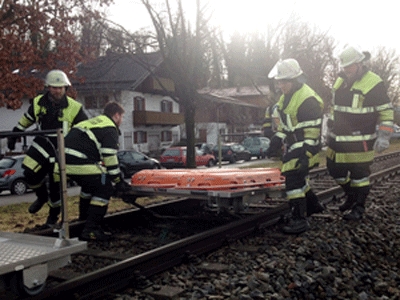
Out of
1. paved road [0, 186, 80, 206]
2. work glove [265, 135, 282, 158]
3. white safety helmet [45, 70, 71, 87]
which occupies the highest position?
white safety helmet [45, 70, 71, 87]

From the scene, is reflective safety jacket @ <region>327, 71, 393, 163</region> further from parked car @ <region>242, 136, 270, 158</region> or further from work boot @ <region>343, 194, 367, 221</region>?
parked car @ <region>242, 136, 270, 158</region>

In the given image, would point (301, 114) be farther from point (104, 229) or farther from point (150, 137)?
point (150, 137)

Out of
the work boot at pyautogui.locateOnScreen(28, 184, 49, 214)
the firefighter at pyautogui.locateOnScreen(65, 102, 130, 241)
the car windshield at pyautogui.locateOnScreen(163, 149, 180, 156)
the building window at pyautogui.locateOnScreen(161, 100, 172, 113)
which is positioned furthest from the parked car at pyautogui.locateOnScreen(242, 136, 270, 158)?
the firefighter at pyautogui.locateOnScreen(65, 102, 130, 241)

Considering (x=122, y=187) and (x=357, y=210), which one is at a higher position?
(x=122, y=187)

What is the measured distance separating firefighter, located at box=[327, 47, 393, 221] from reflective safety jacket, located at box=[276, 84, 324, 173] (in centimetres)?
61

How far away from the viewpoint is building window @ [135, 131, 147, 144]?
151 feet

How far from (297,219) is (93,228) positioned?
8.66 feet

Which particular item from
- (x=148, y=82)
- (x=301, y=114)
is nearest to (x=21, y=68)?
(x=301, y=114)

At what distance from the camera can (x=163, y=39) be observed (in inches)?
954

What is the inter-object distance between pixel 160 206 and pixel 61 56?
8589 millimetres

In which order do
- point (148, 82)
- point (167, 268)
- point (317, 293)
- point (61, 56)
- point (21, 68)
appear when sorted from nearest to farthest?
point (317, 293) < point (167, 268) < point (21, 68) < point (61, 56) < point (148, 82)

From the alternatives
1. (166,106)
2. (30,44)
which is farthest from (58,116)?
(166,106)

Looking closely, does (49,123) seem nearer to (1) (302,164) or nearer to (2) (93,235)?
(2) (93,235)

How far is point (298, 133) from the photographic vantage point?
21.3 ft
